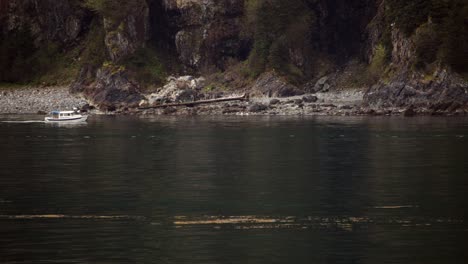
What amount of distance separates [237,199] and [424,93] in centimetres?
7252

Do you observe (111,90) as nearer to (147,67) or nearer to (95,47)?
(147,67)

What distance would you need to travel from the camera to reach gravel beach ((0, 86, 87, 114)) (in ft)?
443

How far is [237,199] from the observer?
151ft

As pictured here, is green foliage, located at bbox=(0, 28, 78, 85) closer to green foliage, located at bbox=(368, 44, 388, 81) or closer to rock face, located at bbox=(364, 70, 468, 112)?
green foliage, located at bbox=(368, 44, 388, 81)

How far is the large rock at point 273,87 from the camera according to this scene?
427ft

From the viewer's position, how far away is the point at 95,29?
152 meters

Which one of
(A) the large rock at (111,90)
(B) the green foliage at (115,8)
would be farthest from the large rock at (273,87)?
(B) the green foliage at (115,8)

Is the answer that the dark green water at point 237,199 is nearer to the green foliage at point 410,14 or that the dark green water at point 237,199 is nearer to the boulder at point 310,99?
the green foliage at point 410,14

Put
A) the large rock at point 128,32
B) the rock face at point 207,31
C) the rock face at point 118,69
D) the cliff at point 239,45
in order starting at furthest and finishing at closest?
the rock face at point 207,31
the large rock at point 128,32
the rock face at point 118,69
the cliff at point 239,45

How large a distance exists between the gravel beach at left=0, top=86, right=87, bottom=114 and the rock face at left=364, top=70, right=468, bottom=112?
37913 mm

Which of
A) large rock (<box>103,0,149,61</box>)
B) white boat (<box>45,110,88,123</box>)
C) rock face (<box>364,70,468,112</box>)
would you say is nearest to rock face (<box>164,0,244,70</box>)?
large rock (<box>103,0,149,61</box>)

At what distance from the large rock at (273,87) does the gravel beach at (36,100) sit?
2169 centimetres

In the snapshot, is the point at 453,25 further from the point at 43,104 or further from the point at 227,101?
the point at 43,104

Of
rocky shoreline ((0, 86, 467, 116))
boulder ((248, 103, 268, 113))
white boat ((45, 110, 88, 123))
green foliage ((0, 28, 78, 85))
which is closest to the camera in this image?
white boat ((45, 110, 88, 123))
